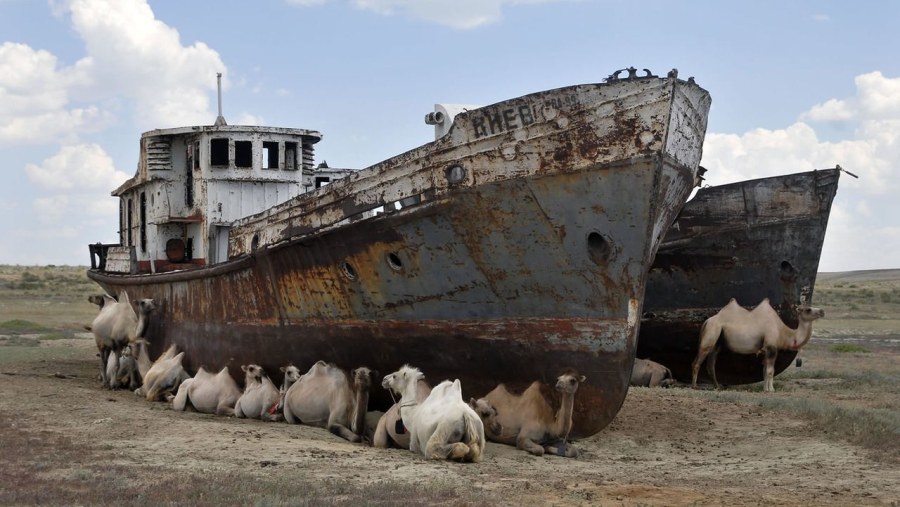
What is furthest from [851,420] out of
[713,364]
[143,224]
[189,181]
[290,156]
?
[143,224]

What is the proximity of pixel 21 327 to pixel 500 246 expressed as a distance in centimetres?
2348

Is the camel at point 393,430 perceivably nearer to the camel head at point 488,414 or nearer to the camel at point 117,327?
the camel head at point 488,414

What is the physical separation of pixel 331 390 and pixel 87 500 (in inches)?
174

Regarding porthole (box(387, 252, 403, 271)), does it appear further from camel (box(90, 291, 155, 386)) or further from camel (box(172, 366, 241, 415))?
camel (box(90, 291, 155, 386))

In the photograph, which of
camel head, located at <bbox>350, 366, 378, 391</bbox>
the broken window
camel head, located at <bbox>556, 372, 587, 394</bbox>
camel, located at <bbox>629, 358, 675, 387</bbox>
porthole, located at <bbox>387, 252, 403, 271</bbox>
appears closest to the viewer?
camel head, located at <bbox>556, 372, 587, 394</bbox>

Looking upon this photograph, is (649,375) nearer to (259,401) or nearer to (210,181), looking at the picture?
(259,401)

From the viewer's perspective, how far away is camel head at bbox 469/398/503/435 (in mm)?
9258

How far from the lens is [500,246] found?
32.6 feet

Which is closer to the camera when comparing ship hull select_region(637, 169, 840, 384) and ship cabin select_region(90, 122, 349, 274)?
ship cabin select_region(90, 122, 349, 274)

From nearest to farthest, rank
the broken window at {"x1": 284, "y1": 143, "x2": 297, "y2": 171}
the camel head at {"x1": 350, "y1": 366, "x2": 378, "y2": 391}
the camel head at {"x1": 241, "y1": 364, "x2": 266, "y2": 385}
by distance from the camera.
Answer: the camel head at {"x1": 350, "y1": 366, "x2": 378, "y2": 391} < the camel head at {"x1": 241, "y1": 364, "x2": 266, "y2": 385} < the broken window at {"x1": 284, "y1": 143, "x2": 297, "y2": 171}

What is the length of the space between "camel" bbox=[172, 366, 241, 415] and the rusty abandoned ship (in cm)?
64

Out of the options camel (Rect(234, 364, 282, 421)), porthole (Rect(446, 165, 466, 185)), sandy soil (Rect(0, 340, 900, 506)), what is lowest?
sandy soil (Rect(0, 340, 900, 506))

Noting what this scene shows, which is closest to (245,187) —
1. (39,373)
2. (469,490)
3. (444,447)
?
(39,373)

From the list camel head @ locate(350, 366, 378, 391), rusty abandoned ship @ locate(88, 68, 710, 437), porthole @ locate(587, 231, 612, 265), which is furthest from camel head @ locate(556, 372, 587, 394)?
camel head @ locate(350, 366, 378, 391)
